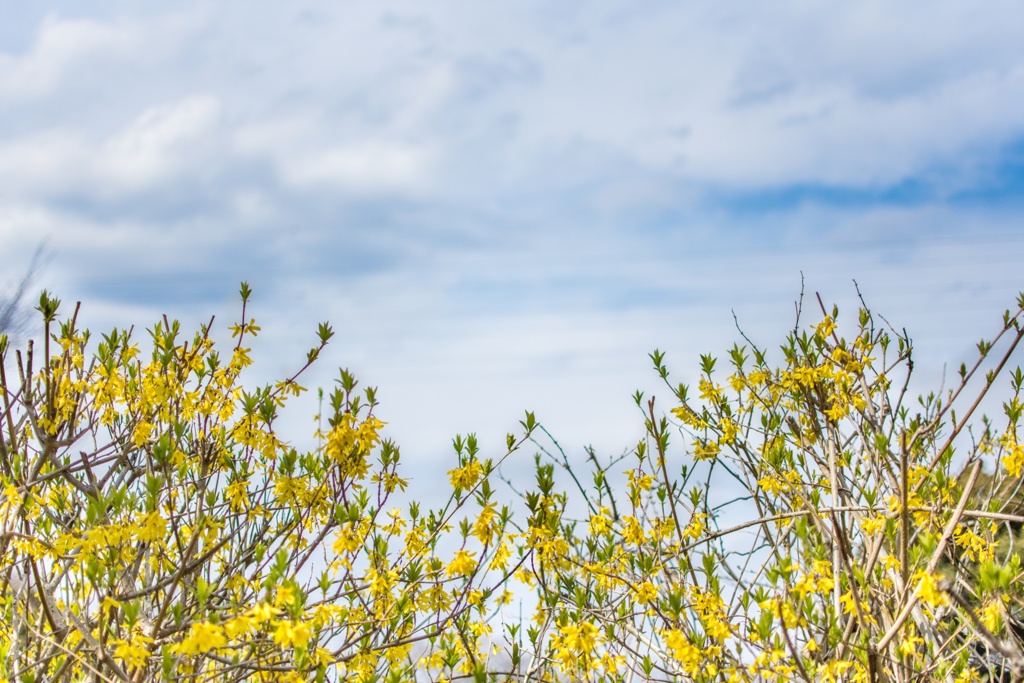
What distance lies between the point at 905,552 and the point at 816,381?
1956 millimetres

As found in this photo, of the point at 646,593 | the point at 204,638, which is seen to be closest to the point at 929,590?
the point at 646,593

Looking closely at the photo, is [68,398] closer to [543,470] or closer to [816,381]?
[543,470]

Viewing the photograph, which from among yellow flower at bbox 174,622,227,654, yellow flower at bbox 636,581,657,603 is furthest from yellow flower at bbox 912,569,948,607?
yellow flower at bbox 174,622,227,654

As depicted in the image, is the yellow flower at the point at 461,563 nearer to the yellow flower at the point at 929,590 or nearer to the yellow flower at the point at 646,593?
the yellow flower at the point at 646,593

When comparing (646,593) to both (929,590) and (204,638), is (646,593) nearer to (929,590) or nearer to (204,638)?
(929,590)

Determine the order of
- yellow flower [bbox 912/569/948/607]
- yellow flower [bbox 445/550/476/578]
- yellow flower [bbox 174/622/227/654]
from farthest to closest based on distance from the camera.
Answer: yellow flower [bbox 445/550/476/578], yellow flower [bbox 912/569/948/607], yellow flower [bbox 174/622/227/654]

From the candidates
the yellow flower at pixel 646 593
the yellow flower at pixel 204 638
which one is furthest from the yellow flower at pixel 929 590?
the yellow flower at pixel 204 638

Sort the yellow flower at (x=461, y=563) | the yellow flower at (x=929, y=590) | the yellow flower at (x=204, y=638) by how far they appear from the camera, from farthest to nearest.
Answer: the yellow flower at (x=461, y=563) → the yellow flower at (x=929, y=590) → the yellow flower at (x=204, y=638)


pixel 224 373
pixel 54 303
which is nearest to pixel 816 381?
pixel 224 373

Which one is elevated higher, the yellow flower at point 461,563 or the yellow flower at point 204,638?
the yellow flower at point 461,563

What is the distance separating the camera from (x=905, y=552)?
7.97 ft

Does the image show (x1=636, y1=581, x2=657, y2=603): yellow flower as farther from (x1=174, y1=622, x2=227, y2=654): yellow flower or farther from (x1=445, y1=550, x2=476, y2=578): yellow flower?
(x1=174, y1=622, x2=227, y2=654): yellow flower

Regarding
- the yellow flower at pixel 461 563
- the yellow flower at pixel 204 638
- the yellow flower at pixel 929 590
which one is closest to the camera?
the yellow flower at pixel 204 638

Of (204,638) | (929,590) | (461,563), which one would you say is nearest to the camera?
(204,638)
